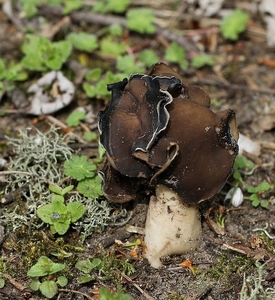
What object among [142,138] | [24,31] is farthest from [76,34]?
[142,138]

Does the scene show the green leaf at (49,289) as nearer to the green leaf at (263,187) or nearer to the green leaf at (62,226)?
the green leaf at (62,226)

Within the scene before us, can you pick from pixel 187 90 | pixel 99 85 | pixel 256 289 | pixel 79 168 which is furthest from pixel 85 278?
pixel 99 85

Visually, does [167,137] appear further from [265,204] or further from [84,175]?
[265,204]

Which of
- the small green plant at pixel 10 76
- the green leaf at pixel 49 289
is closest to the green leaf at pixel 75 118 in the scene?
the small green plant at pixel 10 76

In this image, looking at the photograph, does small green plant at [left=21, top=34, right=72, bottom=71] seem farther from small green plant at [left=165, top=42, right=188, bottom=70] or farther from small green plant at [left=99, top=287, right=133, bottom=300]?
small green plant at [left=99, top=287, right=133, bottom=300]

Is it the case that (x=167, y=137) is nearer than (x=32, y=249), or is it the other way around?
(x=167, y=137)

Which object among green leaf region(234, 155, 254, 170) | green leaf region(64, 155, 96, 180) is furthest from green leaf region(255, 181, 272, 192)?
green leaf region(64, 155, 96, 180)

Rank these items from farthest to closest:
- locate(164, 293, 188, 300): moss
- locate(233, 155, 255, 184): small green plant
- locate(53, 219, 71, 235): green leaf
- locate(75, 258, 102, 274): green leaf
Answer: locate(233, 155, 255, 184): small green plant
locate(53, 219, 71, 235): green leaf
locate(75, 258, 102, 274): green leaf
locate(164, 293, 188, 300): moss

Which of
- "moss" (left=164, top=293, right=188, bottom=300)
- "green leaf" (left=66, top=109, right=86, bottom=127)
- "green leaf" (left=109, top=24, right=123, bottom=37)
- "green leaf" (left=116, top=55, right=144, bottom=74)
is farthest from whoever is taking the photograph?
"green leaf" (left=109, top=24, right=123, bottom=37)

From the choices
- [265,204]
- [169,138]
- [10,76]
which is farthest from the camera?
[10,76]

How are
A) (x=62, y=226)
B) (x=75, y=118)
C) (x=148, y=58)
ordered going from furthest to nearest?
(x=148, y=58) → (x=75, y=118) → (x=62, y=226)
